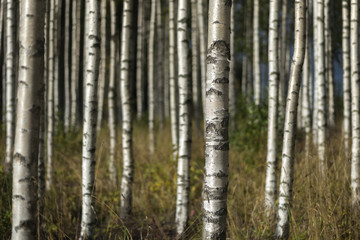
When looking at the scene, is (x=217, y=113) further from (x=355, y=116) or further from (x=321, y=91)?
(x=321, y=91)

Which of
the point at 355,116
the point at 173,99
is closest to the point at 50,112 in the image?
the point at 173,99

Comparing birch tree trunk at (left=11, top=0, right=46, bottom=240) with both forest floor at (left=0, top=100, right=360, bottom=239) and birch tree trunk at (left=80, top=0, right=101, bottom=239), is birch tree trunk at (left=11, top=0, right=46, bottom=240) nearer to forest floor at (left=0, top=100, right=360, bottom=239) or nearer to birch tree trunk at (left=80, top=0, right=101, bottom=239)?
forest floor at (left=0, top=100, right=360, bottom=239)

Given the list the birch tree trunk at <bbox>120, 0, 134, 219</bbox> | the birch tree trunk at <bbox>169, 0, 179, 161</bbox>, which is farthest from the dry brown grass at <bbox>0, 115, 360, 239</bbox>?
the birch tree trunk at <bbox>169, 0, 179, 161</bbox>

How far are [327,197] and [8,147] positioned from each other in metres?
5.44

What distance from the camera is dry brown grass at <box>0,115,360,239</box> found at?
3.09m

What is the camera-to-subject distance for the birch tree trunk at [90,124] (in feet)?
11.9

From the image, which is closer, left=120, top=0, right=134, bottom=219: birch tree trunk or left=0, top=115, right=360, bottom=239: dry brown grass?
left=0, top=115, right=360, bottom=239: dry brown grass

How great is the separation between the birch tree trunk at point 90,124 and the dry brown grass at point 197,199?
0.56 ft

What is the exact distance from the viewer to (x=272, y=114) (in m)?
4.21

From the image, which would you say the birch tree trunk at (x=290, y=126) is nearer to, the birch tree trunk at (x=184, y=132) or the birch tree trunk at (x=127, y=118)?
the birch tree trunk at (x=184, y=132)

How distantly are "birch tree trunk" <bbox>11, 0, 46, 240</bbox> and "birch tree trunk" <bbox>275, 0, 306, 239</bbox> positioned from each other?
2.27 meters

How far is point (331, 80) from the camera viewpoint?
905 centimetres

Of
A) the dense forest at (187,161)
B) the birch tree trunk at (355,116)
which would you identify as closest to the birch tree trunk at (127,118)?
the dense forest at (187,161)

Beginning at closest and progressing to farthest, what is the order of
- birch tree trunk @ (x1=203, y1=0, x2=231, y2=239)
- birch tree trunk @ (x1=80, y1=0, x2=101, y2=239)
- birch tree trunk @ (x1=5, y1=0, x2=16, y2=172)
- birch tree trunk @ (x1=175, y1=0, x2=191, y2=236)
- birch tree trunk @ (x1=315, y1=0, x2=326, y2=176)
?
birch tree trunk @ (x1=203, y1=0, x2=231, y2=239)
birch tree trunk @ (x1=80, y1=0, x2=101, y2=239)
birch tree trunk @ (x1=175, y1=0, x2=191, y2=236)
birch tree trunk @ (x1=315, y1=0, x2=326, y2=176)
birch tree trunk @ (x1=5, y1=0, x2=16, y2=172)
